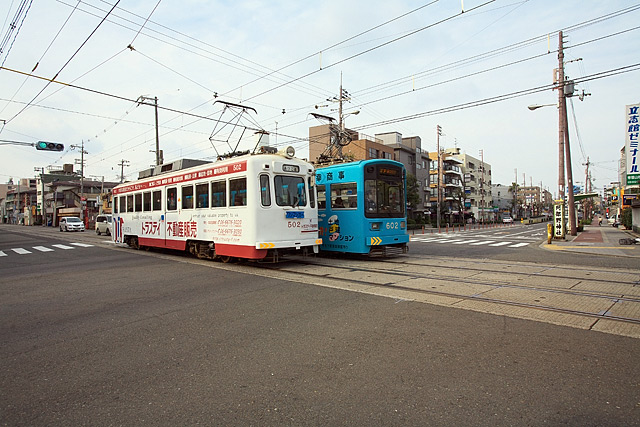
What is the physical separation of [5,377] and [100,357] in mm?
848

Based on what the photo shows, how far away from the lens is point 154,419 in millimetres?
3027

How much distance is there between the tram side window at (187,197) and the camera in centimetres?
1307

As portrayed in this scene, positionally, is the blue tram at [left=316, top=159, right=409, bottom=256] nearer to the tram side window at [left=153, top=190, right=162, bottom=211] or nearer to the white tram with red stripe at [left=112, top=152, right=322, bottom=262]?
the white tram with red stripe at [left=112, top=152, right=322, bottom=262]

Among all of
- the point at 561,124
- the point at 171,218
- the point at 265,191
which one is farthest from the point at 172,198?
the point at 561,124

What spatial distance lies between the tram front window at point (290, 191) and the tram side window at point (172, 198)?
4954mm

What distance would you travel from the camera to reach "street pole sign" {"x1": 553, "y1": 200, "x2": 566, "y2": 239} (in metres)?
21.3

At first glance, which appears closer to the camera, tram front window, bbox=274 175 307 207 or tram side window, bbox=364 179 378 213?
tram front window, bbox=274 175 307 207

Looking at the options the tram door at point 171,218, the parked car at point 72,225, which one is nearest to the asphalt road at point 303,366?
the tram door at point 171,218

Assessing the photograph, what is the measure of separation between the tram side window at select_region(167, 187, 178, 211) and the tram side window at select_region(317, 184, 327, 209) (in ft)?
17.2

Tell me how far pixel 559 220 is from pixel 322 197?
51.3 ft

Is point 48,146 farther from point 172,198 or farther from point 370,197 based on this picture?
point 370,197

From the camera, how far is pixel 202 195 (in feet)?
41.0

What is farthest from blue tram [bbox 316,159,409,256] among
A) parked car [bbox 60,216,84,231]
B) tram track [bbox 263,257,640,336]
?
parked car [bbox 60,216,84,231]

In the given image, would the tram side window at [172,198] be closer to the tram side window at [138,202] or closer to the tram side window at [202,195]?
the tram side window at [202,195]
